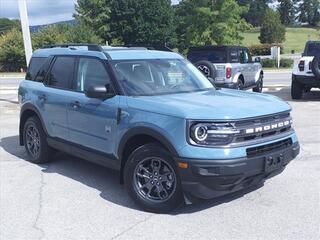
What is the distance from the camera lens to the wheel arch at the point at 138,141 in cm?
493

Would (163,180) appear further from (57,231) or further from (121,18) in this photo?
(121,18)

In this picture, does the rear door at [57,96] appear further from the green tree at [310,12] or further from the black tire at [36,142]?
the green tree at [310,12]

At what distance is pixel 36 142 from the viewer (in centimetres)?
750

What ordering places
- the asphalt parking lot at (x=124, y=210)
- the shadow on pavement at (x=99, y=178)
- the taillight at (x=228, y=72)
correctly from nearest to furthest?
the asphalt parking lot at (x=124, y=210) → the shadow on pavement at (x=99, y=178) → the taillight at (x=228, y=72)

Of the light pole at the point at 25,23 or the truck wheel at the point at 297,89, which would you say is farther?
the light pole at the point at 25,23

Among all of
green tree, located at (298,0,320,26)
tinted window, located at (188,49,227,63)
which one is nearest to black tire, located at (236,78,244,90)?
tinted window, located at (188,49,227,63)

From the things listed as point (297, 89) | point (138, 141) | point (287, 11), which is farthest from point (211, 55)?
point (287, 11)

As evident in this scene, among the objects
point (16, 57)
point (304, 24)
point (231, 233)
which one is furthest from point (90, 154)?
point (304, 24)

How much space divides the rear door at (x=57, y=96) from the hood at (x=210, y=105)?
151 cm

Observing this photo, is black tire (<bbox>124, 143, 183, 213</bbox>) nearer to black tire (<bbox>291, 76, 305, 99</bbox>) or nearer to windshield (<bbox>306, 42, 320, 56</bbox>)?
black tire (<bbox>291, 76, 305, 99</bbox>)

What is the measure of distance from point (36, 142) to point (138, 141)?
104 inches

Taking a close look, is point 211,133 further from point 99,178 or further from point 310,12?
point 310,12

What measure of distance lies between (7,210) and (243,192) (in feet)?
8.98

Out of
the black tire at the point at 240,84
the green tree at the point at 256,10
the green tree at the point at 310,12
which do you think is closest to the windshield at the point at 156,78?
the black tire at the point at 240,84
